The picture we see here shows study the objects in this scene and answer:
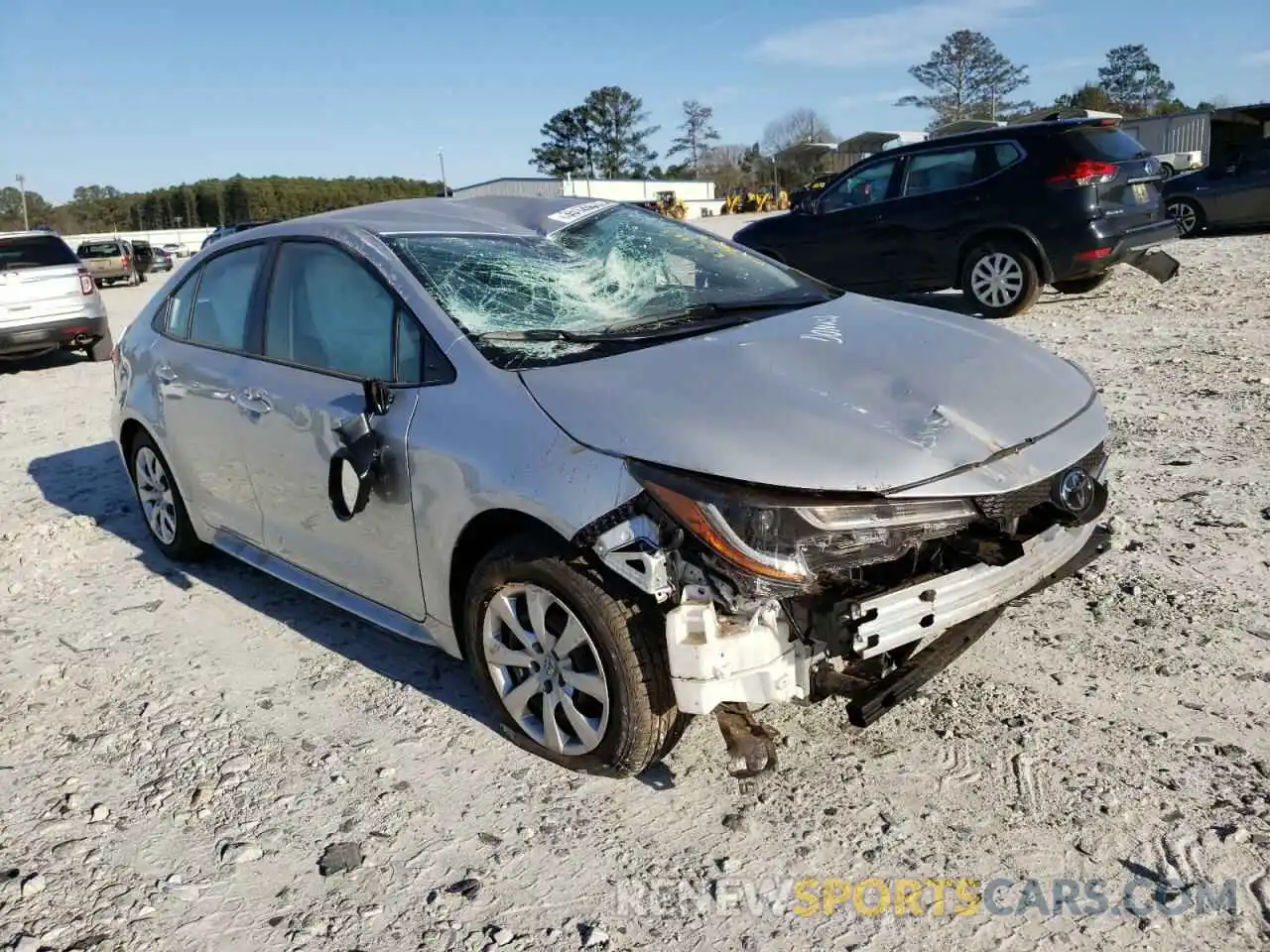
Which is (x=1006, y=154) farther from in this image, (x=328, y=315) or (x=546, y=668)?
(x=546, y=668)

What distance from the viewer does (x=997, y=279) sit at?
964 cm

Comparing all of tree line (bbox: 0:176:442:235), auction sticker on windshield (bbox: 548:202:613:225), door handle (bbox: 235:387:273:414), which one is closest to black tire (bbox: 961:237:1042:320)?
auction sticker on windshield (bbox: 548:202:613:225)

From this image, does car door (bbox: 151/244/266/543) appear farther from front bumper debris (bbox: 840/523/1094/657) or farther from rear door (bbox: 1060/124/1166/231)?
rear door (bbox: 1060/124/1166/231)

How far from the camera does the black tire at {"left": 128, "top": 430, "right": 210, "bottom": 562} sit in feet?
16.3

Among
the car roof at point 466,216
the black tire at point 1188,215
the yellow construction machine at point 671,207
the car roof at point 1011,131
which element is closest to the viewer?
the car roof at point 466,216

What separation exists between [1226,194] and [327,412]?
52.2ft

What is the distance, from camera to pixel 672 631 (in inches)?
104

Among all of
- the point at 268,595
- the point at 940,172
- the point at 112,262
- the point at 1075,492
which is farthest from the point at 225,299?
Answer: the point at 112,262

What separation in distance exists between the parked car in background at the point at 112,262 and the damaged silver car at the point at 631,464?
31.5 m

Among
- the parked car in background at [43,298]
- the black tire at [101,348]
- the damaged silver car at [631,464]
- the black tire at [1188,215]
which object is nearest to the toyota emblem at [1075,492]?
the damaged silver car at [631,464]

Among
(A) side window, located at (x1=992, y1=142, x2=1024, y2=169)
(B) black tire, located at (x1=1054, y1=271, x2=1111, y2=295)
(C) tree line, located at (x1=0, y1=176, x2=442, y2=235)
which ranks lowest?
(B) black tire, located at (x1=1054, y1=271, x2=1111, y2=295)

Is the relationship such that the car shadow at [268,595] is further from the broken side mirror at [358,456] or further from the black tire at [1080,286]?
the black tire at [1080,286]

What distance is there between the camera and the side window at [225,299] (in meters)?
4.35

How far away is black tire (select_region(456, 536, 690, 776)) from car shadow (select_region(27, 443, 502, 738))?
0.61 m
